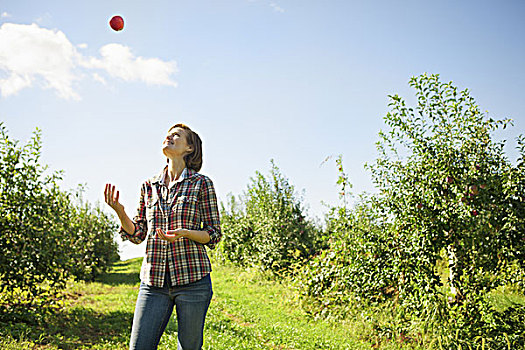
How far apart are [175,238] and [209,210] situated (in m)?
0.38

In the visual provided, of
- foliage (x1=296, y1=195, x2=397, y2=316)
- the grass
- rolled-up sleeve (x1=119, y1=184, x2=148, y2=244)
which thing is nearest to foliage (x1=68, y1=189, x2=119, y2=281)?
the grass

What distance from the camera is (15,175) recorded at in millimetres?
6953

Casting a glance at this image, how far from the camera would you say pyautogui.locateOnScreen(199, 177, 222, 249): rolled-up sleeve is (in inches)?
118

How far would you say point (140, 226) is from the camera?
10.3 feet

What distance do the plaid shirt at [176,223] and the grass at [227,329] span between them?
9.53ft

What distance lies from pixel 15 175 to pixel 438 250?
6.57m

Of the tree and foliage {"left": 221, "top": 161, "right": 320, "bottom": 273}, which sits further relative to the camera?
foliage {"left": 221, "top": 161, "right": 320, "bottom": 273}

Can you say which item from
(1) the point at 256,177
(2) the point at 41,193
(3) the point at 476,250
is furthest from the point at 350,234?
(1) the point at 256,177

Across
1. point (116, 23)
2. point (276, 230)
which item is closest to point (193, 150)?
point (116, 23)

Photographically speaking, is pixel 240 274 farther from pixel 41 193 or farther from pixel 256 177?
pixel 41 193

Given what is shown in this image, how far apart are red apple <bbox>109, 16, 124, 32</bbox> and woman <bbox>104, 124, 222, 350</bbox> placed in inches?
59.1

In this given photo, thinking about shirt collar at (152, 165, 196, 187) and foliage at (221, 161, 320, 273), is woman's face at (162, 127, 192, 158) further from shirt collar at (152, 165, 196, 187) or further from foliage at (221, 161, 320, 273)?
foliage at (221, 161, 320, 273)

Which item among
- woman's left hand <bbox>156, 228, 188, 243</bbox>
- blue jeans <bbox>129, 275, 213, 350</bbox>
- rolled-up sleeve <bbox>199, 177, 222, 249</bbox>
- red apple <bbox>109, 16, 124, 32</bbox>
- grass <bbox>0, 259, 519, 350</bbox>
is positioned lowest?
grass <bbox>0, 259, 519, 350</bbox>

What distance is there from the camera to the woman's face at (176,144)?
315 centimetres
